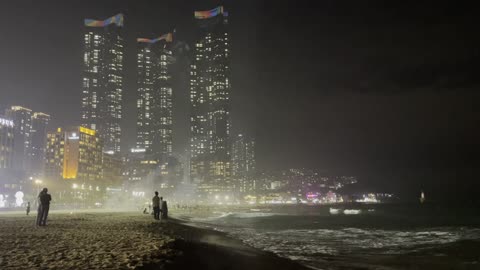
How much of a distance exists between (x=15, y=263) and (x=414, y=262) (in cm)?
1529

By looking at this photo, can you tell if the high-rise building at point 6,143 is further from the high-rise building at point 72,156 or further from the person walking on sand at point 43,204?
the person walking on sand at point 43,204

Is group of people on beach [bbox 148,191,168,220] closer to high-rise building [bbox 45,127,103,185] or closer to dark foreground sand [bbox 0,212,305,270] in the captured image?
dark foreground sand [bbox 0,212,305,270]

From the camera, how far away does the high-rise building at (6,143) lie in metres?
139

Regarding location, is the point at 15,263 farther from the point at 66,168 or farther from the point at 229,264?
the point at 66,168

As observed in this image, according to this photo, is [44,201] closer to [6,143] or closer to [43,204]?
[43,204]

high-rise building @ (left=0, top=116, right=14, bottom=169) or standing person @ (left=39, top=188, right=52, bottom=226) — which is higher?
high-rise building @ (left=0, top=116, right=14, bottom=169)

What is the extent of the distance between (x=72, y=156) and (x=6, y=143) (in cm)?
2611

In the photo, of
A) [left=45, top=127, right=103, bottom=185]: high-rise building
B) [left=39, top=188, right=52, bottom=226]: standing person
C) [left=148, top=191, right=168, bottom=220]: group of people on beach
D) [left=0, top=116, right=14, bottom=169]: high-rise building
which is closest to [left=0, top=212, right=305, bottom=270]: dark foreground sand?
[left=39, top=188, right=52, bottom=226]: standing person

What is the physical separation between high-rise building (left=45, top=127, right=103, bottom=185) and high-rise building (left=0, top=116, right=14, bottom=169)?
67.6 ft

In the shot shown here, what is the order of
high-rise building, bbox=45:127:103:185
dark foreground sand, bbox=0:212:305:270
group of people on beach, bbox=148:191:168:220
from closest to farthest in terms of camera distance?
dark foreground sand, bbox=0:212:305:270
group of people on beach, bbox=148:191:168:220
high-rise building, bbox=45:127:103:185

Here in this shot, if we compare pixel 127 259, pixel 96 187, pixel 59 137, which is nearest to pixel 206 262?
pixel 127 259

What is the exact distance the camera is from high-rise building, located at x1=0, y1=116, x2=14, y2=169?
457 feet

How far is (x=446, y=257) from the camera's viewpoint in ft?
66.5

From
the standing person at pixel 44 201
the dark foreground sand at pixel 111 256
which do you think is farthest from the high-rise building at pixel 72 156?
the dark foreground sand at pixel 111 256
